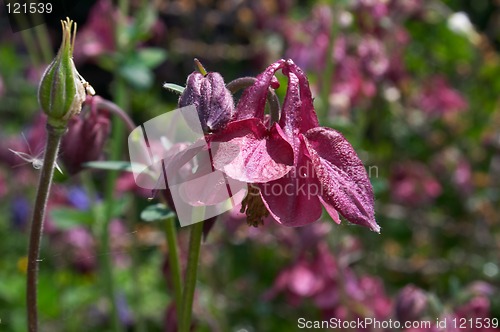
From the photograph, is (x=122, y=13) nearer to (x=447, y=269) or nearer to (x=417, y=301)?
(x=417, y=301)

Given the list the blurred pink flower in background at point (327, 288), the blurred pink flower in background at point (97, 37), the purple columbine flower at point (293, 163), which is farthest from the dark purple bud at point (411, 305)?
the blurred pink flower in background at point (97, 37)

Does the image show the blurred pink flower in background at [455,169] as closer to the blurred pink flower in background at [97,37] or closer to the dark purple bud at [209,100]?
the blurred pink flower in background at [97,37]

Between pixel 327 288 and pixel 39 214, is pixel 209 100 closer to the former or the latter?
pixel 39 214

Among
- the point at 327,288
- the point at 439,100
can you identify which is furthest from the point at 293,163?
the point at 439,100

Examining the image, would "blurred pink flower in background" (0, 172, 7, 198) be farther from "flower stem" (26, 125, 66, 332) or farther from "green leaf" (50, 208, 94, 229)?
"flower stem" (26, 125, 66, 332)

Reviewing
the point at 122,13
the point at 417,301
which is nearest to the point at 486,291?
the point at 417,301
